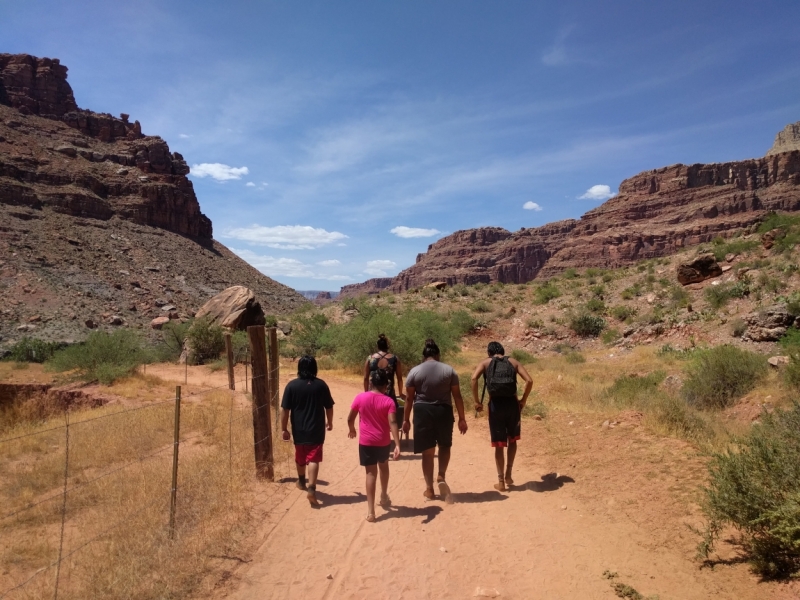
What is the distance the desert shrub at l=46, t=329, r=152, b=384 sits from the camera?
1866 cm

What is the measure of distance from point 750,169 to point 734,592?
135931 mm

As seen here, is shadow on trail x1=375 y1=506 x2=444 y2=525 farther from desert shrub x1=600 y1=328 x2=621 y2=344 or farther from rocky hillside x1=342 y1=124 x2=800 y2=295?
rocky hillside x1=342 y1=124 x2=800 y2=295

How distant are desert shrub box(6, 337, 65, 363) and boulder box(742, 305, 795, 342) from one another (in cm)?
3151

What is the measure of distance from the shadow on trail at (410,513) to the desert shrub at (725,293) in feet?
69.6

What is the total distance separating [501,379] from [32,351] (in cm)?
2946

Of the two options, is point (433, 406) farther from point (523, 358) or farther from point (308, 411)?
point (523, 358)

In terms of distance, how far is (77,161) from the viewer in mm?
65750

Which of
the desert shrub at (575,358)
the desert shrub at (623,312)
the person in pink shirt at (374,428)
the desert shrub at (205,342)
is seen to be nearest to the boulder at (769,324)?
the desert shrub at (575,358)

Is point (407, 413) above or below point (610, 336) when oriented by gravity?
below

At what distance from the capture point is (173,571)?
16.3 ft

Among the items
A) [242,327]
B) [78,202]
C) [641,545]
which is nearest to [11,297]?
[242,327]

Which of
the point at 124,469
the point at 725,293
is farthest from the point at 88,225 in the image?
the point at 725,293

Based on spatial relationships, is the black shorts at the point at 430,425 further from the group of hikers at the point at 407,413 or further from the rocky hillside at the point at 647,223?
the rocky hillside at the point at 647,223

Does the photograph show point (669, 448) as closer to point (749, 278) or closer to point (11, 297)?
point (749, 278)
